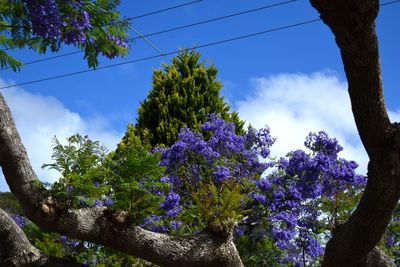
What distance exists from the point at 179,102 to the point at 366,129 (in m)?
6.83

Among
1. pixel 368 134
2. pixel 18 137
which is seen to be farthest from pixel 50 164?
pixel 368 134

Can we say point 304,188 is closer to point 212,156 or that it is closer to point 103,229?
point 212,156

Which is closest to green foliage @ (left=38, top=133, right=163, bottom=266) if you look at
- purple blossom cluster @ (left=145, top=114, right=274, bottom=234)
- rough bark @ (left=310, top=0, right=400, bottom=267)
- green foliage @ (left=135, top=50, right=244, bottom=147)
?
rough bark @ (left=310, top=0, right=400, bottom=267)

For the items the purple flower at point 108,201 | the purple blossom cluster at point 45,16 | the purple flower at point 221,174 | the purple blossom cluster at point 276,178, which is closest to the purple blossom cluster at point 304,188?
the purple blossom cluster at point 276,178

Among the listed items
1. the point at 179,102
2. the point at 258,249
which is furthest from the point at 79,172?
the point at 179,102

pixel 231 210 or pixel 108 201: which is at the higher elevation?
pixel 108 201

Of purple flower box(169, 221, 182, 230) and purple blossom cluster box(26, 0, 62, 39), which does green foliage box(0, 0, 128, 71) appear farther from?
purple flower box(169, 221, 182, 230)

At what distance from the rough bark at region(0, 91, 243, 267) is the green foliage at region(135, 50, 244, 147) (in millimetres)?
5207

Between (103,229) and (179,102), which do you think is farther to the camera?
(179,102)

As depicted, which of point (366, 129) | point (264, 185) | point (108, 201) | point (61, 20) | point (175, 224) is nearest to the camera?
point (366, 129)

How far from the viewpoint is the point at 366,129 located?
3.59 meters

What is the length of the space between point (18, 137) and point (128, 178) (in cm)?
107

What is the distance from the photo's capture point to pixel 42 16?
6.32 metres

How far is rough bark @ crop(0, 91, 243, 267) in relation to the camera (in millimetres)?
4484
